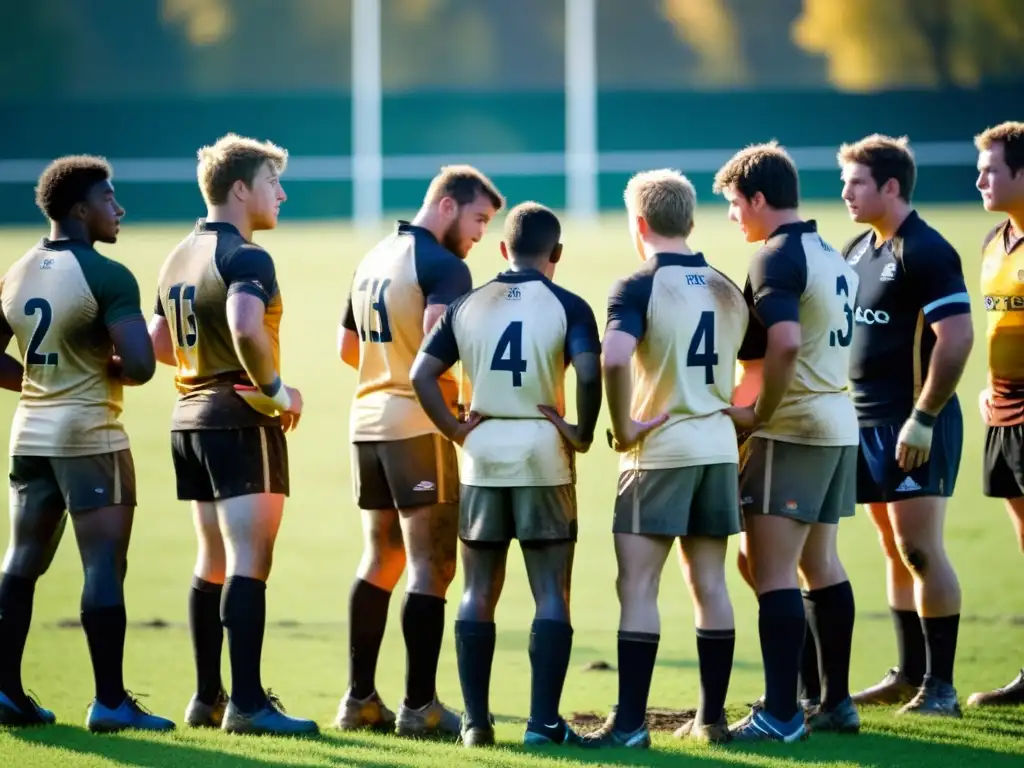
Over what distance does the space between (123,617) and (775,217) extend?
2.70 meters

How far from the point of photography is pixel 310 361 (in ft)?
57.1

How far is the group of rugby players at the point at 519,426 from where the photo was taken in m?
5.42

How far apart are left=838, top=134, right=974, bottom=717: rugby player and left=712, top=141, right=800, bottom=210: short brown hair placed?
480 mm

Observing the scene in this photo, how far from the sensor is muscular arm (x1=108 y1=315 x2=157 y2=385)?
18.2 feet

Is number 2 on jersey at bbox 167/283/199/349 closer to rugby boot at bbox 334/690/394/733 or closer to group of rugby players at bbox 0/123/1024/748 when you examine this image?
group of rugby players at bbox 0/123/1024/748

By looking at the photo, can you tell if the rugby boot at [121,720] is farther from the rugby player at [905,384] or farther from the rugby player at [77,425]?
the rugby player at [905,384]

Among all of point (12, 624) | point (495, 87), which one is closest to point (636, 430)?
point (12, 624)

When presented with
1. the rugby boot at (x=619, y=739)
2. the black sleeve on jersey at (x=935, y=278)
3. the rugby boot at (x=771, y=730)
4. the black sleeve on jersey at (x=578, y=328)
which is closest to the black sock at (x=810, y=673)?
the rugby boot at (x=771, y=730)

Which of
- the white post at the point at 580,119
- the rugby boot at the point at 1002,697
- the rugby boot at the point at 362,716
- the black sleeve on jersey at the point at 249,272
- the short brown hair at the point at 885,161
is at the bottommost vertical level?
the rugby boot at the point at 1002,697

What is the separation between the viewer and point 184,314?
5.74 meters

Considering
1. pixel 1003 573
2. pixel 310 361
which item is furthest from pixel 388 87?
pixel 1003 573

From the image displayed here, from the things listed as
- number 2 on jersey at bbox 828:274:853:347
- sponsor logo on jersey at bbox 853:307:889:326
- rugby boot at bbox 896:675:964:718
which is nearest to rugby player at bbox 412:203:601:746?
number 2 on jersey at bbox 828:274:853:347

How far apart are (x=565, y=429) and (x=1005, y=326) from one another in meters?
2.14

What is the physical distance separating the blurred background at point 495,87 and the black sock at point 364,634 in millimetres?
23083
